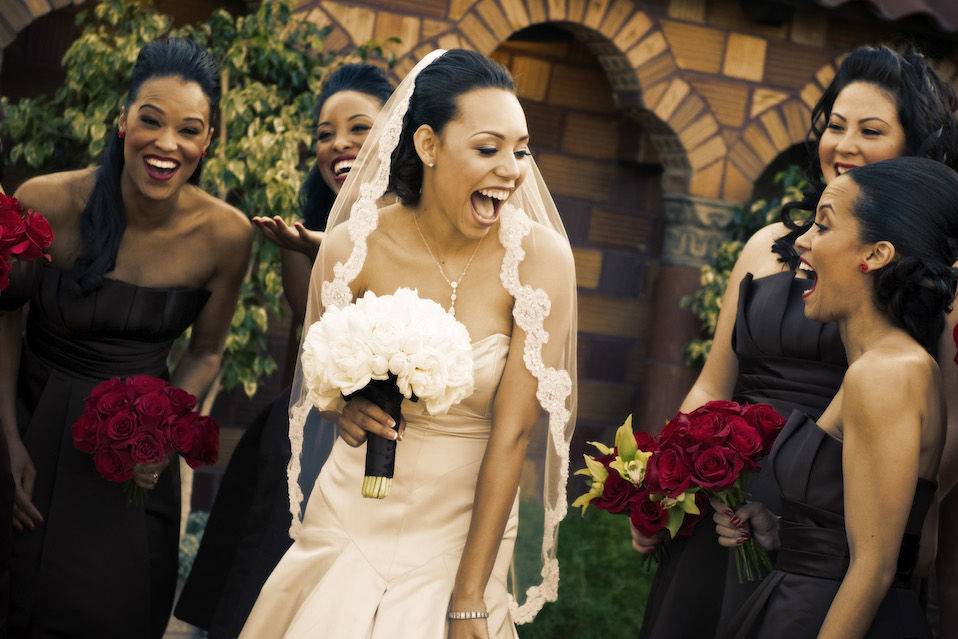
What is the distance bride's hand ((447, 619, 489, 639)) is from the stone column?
552 cm

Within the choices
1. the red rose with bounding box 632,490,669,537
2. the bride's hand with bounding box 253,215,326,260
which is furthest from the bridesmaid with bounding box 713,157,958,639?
the bride's hand with bounding box 253,215,326,260

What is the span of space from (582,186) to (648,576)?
339 centimetres

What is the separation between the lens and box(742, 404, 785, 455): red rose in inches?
138

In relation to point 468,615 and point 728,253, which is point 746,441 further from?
point 728,253

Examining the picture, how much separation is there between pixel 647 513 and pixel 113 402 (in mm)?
1795

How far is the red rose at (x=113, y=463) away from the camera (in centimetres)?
436

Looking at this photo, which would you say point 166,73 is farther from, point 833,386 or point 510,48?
point 510,48

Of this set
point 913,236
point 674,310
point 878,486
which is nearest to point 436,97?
point 913,236

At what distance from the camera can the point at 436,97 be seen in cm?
355

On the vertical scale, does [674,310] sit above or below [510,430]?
above

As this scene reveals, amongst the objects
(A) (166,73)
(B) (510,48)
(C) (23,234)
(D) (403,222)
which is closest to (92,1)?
(B) (510,48)

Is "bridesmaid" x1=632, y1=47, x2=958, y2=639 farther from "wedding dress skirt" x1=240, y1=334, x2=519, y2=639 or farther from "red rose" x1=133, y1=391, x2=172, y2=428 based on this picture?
"red rose" x1=133, y1=391, x2=172, y2=428

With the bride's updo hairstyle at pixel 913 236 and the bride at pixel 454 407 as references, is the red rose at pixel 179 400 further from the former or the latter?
the bride's updo hairstyle at pixel 913 236

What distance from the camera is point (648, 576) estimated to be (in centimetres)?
669
